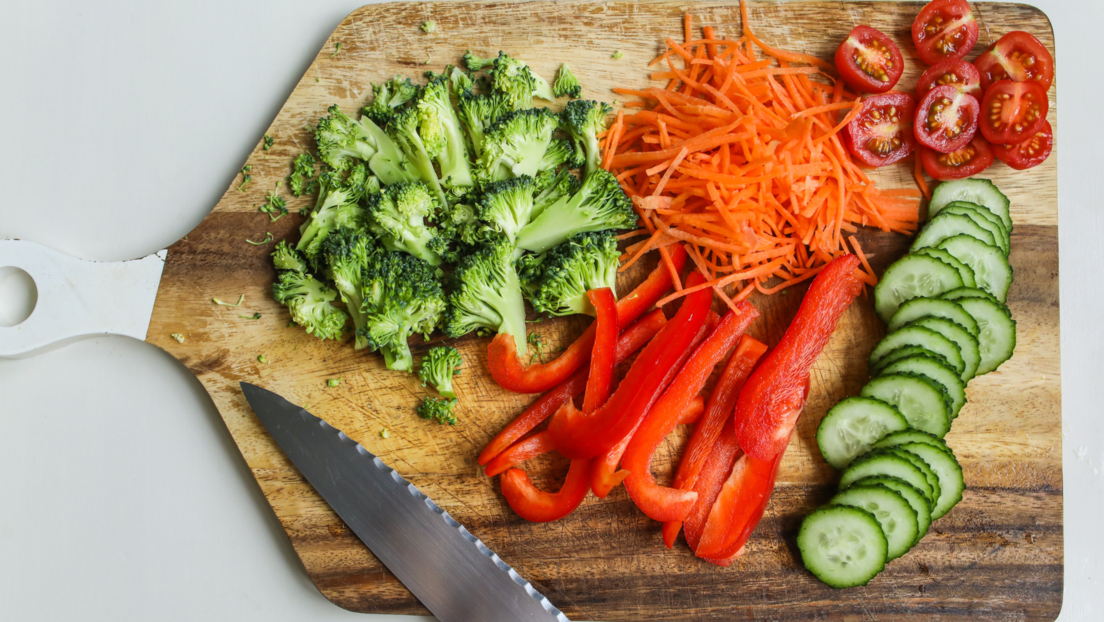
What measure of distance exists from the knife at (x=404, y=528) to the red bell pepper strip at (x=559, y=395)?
0.40 meters

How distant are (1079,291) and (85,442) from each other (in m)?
5.51

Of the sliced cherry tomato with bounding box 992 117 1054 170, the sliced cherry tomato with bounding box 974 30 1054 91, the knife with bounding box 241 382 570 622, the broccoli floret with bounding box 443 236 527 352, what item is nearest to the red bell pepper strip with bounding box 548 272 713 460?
the broccoli floret with bounding box 443 236 527 352

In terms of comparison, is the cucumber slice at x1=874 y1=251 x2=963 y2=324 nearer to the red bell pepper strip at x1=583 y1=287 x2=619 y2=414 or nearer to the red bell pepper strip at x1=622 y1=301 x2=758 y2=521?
the red bell pepper strip at x1=622 y1=301 x2=758 y2=521

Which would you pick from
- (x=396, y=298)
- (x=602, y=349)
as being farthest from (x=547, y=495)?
(x=396, y=298)

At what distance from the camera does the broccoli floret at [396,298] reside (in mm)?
2781

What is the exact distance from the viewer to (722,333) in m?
2.84

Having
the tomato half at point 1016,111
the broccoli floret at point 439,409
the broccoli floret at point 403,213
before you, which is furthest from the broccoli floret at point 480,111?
the tomato half at point 1016,111

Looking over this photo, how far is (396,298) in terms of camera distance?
109 inches

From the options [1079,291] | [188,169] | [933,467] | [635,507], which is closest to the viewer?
[933,467]

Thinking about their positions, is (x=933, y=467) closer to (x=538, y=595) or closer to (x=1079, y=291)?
(x=1079, y=291)

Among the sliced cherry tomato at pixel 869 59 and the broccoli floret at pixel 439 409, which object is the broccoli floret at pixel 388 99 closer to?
the broccoli floret at pixel 439 409

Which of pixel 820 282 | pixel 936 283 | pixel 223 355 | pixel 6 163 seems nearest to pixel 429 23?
pixel 223 355

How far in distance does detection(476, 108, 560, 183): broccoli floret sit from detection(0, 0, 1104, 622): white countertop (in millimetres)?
1377

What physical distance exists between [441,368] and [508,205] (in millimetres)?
863
